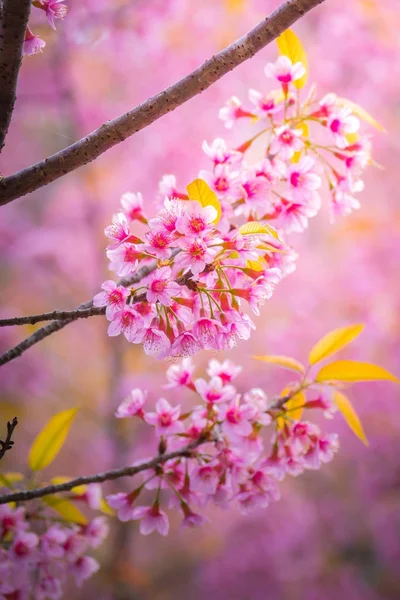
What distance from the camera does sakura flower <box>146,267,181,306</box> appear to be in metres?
0.64

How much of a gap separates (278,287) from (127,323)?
2.80 meters

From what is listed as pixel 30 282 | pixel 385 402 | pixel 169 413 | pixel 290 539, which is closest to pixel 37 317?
pixel 169 413

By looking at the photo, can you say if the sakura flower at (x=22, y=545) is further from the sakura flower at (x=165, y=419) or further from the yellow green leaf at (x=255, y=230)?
the yellow green leaf at (x=255, y=230)

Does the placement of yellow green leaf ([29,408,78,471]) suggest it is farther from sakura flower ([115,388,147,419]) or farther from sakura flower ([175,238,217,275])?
sakura flower ([175,238,217,275])

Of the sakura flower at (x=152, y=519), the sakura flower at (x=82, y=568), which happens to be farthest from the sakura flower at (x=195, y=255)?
the sakura flower at (x=82, y=568)

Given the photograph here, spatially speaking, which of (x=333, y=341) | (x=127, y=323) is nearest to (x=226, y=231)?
(x=127, y=323)

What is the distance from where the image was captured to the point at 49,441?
1043 millimetres

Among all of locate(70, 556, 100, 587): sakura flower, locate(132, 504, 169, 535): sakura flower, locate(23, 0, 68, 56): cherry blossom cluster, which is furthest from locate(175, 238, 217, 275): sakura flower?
locate(70, 556, 100, 587): sakura flower

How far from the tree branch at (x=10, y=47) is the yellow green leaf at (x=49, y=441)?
57 centimetres

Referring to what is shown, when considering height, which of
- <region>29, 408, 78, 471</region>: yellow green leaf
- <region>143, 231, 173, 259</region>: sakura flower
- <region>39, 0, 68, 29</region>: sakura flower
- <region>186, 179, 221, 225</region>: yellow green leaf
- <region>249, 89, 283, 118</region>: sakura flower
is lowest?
<region>143, 231, 173, 259</region>: sakura flower

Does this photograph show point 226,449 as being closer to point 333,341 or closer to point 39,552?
point 333,341

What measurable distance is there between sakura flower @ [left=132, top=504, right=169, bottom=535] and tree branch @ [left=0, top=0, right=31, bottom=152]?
65 cm

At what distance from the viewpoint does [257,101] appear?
2.94 feet

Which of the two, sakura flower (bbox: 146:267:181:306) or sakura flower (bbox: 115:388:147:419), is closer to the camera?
sakura flower (bbox: 146:267:181:306)
